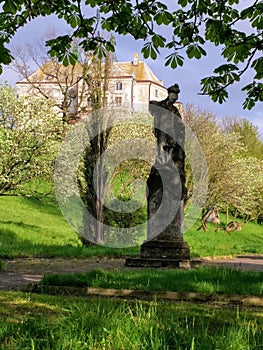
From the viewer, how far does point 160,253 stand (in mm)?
14672

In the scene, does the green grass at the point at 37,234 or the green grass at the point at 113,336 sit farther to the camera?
the green grass at the point at 37,234

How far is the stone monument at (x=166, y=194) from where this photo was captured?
14.7 meters

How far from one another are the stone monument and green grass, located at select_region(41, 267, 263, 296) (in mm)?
4869

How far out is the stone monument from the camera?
1470 centimetres

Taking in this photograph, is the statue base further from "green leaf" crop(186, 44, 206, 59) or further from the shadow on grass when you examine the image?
"green leaf" crop(186, 44, 206, 59)

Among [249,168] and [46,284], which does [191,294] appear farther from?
[249,168]

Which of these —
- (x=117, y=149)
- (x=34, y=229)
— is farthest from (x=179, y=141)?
(x=117, y=149)

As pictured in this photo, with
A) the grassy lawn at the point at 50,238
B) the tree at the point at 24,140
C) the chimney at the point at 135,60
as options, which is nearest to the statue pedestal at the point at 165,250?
the grassy lawn at the point at 50,238

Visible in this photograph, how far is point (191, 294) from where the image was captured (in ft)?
25.2

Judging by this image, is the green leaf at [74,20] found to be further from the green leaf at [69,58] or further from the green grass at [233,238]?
the green grass at [233,238]

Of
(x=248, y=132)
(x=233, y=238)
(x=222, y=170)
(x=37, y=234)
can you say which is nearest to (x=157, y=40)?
(x=37, y=234)

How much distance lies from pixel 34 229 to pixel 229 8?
76.0ft

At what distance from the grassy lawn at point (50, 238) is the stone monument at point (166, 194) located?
13.0 feet

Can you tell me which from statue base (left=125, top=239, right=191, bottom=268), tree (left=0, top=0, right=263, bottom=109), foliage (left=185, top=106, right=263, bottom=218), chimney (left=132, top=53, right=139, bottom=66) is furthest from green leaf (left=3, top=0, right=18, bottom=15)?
chimney (left=132, top=53, right=139, bottom=66)
